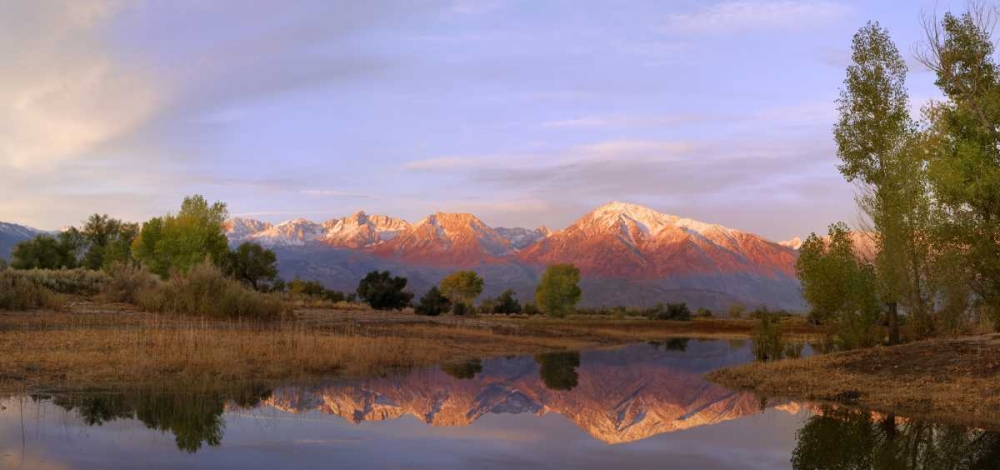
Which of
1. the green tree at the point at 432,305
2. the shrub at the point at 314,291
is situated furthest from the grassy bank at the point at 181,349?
the shrub at the point at 314,291

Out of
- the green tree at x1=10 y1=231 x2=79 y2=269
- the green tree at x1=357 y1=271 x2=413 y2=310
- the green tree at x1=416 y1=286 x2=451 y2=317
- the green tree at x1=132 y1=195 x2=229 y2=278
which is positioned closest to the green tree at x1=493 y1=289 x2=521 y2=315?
the green tree at x1=357 y1=271 x2=413 y2=310

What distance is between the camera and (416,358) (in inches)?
1297

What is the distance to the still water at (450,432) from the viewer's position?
1342 centimetres

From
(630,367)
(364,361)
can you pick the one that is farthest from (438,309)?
(364,361)

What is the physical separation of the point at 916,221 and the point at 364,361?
26456mm

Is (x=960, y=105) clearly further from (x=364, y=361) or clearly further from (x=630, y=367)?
(x=364, y=361)

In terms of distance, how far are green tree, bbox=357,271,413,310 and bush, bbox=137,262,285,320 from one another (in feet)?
124

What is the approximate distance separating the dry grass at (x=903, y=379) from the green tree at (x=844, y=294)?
5170 mm

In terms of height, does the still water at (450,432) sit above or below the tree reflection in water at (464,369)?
above

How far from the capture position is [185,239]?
280ft

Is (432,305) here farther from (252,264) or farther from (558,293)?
(558,293)

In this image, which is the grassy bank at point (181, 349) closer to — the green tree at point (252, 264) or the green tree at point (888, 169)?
the green tree at point (888, 169)

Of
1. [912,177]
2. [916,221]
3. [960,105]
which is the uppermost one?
[960,105]

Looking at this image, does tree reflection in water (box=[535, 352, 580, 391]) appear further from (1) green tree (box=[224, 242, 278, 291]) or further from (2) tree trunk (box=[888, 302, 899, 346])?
(1) green tree (box=[224, 242, 278, 291])
